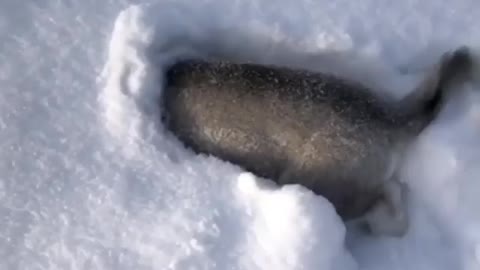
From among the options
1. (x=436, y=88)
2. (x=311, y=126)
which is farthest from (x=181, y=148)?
(x=436, y=88)

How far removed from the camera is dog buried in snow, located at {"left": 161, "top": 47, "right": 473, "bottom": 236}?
2002 millimetres

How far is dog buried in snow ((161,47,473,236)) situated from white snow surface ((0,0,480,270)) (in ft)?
0.12

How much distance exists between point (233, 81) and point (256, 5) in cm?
25

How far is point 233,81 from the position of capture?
2.03 metres

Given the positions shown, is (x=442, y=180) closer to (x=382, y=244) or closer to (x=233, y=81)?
(x=382, y=244)

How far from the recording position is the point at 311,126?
6.57 feet

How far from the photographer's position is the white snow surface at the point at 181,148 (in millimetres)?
1955

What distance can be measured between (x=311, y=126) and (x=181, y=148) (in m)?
0.29

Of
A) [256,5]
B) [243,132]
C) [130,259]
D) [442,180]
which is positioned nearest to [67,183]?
[130,259]

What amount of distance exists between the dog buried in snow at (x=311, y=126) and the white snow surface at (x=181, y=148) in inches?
1.4

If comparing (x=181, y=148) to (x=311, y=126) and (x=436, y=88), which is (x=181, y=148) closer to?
(x=311, y=126)

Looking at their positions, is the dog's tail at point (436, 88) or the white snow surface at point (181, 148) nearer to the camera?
the white snow surface at point (181, 148)

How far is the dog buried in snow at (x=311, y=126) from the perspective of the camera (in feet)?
6.57

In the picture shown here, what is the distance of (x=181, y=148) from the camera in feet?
6.77
